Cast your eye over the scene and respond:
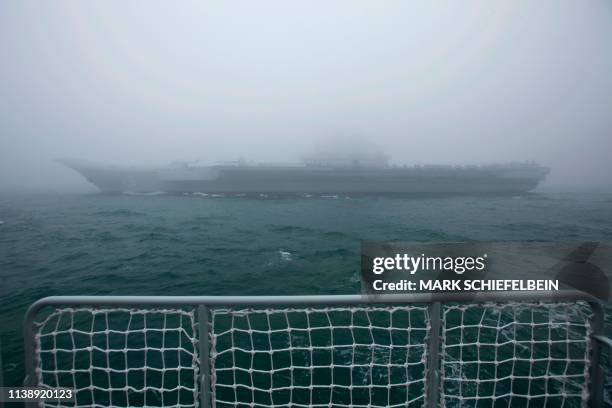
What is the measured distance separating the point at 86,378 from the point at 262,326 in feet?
9.43

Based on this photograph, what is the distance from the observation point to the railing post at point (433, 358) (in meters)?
1.64

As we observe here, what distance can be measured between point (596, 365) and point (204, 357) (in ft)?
7.97

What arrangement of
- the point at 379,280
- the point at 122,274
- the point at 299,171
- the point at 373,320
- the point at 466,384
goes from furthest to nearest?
1. the point at 299,171
2. the point at 122,274
3. the point at 373,320
4. the point at 466,384
5. the point at 379,280

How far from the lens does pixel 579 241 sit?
567 inches

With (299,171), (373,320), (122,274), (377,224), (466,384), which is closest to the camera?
(466,384)

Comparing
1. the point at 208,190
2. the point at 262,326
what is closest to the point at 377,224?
the point at 262,326

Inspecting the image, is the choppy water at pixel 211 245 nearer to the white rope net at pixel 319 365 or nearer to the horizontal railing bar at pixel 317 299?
the white rope net at pixel 319 365

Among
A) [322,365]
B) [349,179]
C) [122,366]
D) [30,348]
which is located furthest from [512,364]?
[349,179]

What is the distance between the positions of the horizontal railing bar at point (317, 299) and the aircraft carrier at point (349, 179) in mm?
36305

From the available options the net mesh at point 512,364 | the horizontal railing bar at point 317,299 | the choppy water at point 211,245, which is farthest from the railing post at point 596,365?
the choppy water at point 211,245

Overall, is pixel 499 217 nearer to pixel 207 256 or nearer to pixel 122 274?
pixel 207 256

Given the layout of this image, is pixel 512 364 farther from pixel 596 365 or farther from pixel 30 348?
pixel 30 348

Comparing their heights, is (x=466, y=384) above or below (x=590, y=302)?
below

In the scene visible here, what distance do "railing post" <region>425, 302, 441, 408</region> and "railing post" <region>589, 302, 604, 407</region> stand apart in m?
0.90
